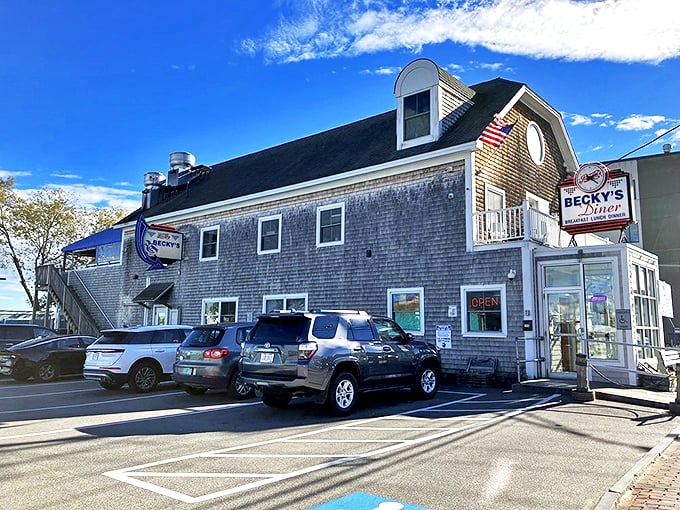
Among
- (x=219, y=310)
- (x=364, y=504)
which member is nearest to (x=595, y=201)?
(x=364, y=504)

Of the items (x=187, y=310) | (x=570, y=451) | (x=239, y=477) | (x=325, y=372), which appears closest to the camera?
(x=239, y=477)

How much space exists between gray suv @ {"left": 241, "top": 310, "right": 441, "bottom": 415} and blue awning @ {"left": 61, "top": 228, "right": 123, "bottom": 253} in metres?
19.4

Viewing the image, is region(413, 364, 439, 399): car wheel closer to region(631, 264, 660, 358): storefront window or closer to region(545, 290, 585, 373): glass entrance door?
region(545, 290, 585, 373): glass entrance door

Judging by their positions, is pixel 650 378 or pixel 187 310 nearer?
pixel 650 378

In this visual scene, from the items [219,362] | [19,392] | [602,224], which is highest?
[602,224]

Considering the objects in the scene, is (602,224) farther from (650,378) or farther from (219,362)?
(219,362)

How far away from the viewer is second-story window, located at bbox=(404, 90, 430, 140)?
1591 cm

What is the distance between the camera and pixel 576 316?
12648mm

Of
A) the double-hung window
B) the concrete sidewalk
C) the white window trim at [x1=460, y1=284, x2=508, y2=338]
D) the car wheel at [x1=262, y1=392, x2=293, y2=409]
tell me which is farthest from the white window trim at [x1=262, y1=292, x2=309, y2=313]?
the concrete sidewalk

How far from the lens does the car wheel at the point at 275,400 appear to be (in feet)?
31.0

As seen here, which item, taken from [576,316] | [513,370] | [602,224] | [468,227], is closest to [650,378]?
[576,316]

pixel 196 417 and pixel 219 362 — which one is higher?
pixel 219 362

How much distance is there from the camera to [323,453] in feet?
20.7

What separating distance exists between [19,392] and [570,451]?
500 inches
